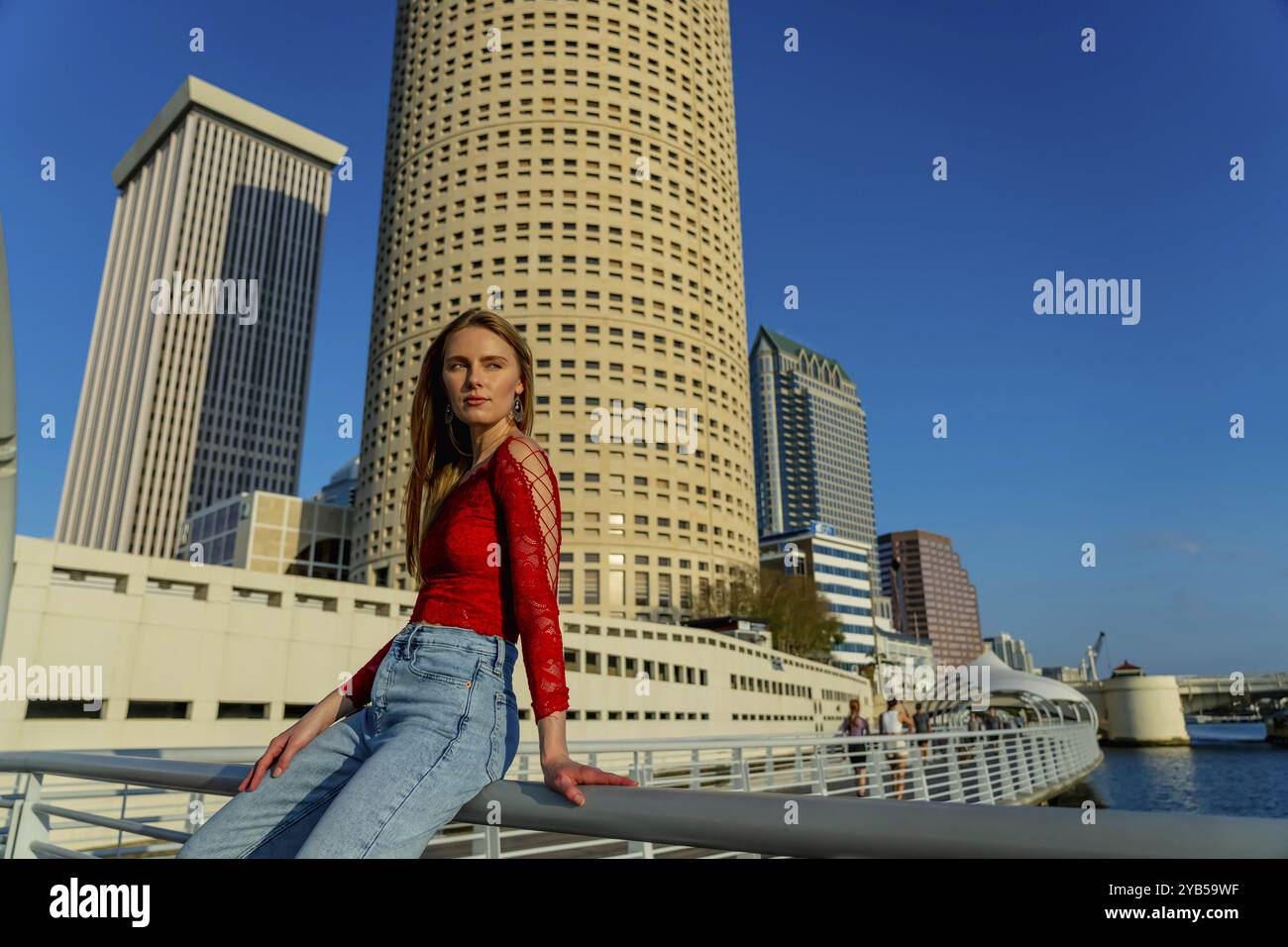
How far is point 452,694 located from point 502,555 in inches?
14.8

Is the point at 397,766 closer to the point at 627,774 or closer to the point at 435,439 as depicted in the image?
the point at 435,439

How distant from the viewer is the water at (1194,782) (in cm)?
3266

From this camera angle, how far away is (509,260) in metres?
76.4

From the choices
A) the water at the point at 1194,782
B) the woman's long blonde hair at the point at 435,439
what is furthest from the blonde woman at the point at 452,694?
the water at the point at 1194,782

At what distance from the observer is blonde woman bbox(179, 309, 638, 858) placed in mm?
1694

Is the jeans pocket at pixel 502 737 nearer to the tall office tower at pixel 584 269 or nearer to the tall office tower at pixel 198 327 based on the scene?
the tall office tower at pixel 584 269

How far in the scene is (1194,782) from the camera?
132 ft

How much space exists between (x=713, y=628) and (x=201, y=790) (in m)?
60.8

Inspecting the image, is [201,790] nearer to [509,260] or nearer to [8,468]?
[8,468]

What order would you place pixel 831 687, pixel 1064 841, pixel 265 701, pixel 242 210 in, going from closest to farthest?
pixel 1064 841 < pixel 265 701 < pixel 831 687 < pixel 242 210

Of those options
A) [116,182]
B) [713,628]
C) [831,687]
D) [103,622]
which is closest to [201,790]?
[103,622]

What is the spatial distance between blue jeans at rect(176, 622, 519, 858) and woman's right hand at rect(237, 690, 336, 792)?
37mm

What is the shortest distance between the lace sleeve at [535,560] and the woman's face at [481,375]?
178mm

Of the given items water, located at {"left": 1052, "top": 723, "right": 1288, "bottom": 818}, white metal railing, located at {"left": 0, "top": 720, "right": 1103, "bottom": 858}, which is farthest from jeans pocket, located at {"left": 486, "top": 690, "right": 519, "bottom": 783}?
water, located at {"left": 1052, "top": 723, "right": 1288, "bottom": 818}
